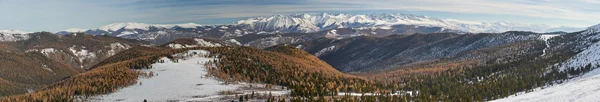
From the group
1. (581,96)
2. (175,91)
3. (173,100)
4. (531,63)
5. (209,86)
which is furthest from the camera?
(531,63)

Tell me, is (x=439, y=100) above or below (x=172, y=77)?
below

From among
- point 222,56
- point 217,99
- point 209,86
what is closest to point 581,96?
point 217,99

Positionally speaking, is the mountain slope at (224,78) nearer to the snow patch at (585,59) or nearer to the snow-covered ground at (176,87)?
the snow-covered ground at (176,87)

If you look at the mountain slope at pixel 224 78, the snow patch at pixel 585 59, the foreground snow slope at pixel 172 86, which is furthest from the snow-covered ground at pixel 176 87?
the snow patch at pixel 585 59

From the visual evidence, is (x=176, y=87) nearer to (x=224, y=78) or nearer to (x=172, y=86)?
(x=172, y=86)

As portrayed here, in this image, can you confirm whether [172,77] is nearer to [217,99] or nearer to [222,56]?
[217,99]

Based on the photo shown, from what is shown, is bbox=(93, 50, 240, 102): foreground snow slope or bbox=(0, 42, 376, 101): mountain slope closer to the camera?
bbox=(93, 50, 240, 102): foreground snow slope

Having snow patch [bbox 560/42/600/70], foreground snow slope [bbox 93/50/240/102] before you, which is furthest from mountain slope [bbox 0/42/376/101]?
snow patch [bbox 560/42/600/70]

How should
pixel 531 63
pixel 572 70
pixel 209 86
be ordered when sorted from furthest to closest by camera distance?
1. pixel 531 63
2. pixel 572 70
3. pixel 209 86

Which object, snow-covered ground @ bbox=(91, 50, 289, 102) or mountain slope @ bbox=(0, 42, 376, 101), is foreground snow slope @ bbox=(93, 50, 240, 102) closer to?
snow-covered ground @ bbox=(91, 50, 289, 102)
